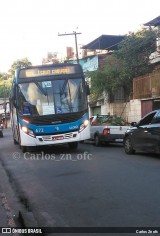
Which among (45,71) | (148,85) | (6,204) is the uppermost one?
(45,71)

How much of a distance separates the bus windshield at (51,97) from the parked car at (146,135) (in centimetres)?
250

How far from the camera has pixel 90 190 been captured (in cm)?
838

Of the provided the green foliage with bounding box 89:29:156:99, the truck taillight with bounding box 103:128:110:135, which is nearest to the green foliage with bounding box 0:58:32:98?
the green foliage with bounding box 89:29:156:99

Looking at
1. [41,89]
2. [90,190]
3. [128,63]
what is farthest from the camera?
[128,63]

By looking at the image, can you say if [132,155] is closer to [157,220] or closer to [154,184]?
[154,184]

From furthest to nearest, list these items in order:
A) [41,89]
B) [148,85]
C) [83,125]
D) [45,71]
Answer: [148,85] < [45,71] < [83,125] < [41,89]

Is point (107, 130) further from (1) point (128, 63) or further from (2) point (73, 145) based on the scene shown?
(1) point (128, 63)

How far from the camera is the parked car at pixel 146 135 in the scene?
13.0 m

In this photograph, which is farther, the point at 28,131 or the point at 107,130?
the point at 107,130

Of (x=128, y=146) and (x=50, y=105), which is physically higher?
(x=50, y=105)

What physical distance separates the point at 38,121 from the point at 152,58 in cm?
1803

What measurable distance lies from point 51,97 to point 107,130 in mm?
4111

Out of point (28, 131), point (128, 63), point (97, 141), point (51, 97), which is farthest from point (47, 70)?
point (128, 63)

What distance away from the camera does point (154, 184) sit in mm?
8633
